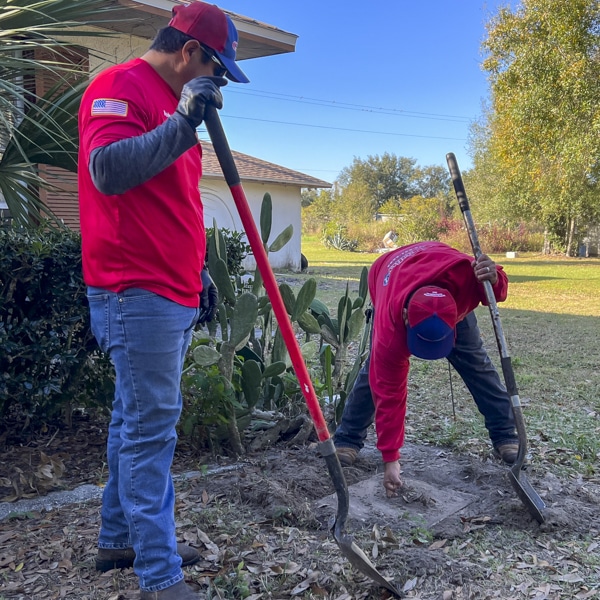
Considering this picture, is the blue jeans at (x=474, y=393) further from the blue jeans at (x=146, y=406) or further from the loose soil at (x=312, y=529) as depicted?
the blue jeans at (x=146, y=406)

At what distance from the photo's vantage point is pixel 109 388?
387 cm

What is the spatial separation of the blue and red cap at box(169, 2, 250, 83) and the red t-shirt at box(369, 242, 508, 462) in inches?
56.7

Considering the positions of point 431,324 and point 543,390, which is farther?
point 543,390

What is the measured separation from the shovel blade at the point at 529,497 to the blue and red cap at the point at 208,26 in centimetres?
235

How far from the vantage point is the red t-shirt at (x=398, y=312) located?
3221 mm

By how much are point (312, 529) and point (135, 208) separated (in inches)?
71.3

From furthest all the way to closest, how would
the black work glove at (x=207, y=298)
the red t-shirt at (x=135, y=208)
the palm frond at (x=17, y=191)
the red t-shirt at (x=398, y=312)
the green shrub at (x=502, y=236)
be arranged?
the green shrub at (x=502, y=236)
the palm frond at (x=17, y=191)
the red t-shirt at (x=398, y=312)
the black work glove at (x=207, y=298)
the red t-shirt at (x=135, y=208)

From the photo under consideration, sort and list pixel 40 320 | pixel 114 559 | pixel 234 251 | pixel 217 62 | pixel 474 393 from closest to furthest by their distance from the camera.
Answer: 1. pixel 217 62
2. pixel 114 559
3. pixel 40 320
4. pixel 474 393
5. pixel 234 251

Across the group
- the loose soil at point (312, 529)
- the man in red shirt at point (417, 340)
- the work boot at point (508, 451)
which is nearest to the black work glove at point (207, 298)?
the man in red shirt at point (417, 340)

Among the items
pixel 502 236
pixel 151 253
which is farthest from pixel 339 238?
pixel 151 253

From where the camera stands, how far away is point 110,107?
214 centimetres

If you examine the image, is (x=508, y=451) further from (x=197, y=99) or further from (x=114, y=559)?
(x=197, y=99)

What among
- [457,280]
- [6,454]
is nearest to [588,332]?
[457,280]

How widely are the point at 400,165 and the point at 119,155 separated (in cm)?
6421
